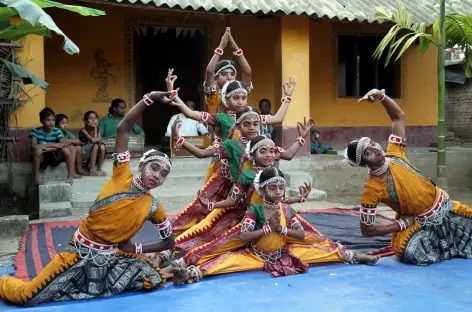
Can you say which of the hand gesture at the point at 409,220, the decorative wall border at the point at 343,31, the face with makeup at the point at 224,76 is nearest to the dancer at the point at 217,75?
the face with makeup at the point at 224,76

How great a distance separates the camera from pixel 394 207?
4.41m

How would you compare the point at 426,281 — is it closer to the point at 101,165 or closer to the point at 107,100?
the point at 101,165

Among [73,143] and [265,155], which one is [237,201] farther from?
[73,143]

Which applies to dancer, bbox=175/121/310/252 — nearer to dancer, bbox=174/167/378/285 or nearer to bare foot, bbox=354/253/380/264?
dancer, bbox=174/167/378/285

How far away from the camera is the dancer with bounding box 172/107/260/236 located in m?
4.60

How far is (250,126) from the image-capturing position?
461 centimetres

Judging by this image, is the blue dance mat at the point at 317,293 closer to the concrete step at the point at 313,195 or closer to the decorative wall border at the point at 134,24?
the concrete step at the point at 313,195

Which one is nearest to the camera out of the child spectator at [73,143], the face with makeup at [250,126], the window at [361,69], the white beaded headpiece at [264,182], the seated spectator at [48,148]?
the white beaded headpiece at [264,182]

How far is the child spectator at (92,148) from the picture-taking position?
7.82m

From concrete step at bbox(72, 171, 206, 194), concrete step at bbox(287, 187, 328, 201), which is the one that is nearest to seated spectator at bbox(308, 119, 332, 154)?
concrete step at bbox(287, 187, 328, 201)

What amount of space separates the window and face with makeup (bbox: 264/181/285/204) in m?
7.53

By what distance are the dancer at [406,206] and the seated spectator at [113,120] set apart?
17.8 feet

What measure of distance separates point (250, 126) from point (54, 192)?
3.61 metres

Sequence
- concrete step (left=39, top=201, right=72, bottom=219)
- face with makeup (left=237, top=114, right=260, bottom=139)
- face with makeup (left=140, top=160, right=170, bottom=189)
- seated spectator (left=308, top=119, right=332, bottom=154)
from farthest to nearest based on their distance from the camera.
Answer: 1. seated spectator (left=308, top=119, right=332, bottom=154)
2. concrete step (left=39, top=201, right=72, bottom=219)
3. face with makeup (left=237, top=114, right=260, bottom=139)
4. face with makeup (left=140, top=160, right=170, bottom=189)
